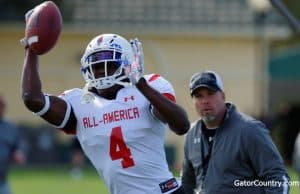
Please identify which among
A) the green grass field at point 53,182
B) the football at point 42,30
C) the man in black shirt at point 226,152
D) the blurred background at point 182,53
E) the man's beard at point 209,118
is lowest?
the green grass field at point 53,182

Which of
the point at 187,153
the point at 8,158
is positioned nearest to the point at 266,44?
the point at 8,158

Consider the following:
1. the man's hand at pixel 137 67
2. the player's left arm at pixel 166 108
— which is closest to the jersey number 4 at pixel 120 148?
the player's left arm at pixel 166 108

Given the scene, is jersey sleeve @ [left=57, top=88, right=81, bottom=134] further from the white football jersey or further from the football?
the football

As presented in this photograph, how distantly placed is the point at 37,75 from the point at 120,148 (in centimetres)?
57

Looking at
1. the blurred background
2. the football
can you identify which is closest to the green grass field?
the blurred background

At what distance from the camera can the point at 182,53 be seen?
2659 cm

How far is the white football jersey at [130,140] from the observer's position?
16.5 ft

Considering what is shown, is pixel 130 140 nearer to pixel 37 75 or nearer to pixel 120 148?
pixel 120 148

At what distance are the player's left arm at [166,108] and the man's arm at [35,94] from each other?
524 mm

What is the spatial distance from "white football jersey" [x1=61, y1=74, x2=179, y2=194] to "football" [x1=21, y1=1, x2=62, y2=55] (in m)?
0.42

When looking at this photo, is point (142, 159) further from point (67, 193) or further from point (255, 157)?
point (67, 193)

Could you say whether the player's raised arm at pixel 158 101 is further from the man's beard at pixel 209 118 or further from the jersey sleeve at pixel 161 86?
the man's beard at pixel 209 118

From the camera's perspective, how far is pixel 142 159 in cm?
503

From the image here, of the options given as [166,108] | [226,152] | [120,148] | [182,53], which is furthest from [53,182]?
[166,108]
